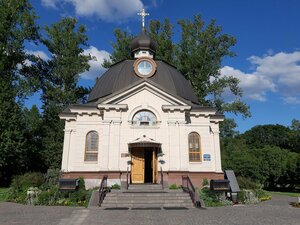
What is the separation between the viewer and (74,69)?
29484mm

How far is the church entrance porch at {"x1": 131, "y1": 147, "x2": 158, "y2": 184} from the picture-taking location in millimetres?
17828

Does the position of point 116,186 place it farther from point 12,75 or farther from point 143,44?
point 12,75

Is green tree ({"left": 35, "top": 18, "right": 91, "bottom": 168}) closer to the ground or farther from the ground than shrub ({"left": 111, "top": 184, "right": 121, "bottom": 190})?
farther from the ground

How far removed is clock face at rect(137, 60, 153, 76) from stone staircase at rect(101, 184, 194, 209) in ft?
31.3

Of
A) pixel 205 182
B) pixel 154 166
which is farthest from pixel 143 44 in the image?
pixel 205 182

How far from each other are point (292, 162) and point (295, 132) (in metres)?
20.5

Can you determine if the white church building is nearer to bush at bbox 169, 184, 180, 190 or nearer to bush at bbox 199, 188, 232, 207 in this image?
bush at bbox 169, 184, 180, 190

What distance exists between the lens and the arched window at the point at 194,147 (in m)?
18.6

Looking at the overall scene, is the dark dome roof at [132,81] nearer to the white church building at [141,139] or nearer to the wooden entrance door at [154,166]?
the white church building at [141,139]

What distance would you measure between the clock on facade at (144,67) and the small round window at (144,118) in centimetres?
338

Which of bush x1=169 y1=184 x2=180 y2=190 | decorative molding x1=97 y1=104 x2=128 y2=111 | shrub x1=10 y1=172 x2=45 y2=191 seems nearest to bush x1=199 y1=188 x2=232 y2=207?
bush x1=169 y1=184 x2=180 y2=190

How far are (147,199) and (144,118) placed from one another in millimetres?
6437

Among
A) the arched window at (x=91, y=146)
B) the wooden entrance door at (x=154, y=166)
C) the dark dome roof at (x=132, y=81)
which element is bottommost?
the wooden entrance door at (x=154, y=166)

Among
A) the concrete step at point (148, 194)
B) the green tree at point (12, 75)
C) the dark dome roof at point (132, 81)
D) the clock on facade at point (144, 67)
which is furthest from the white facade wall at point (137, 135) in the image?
the green tree at point (12, 75)
